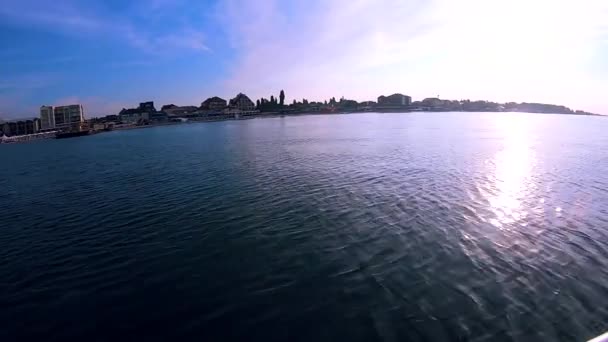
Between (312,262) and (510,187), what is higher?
(510,187)

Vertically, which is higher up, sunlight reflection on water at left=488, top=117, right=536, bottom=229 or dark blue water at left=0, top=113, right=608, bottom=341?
sunlight reflection on water at left=488, top=117, right=536, bottom=229

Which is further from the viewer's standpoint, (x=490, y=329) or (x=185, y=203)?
(x=185, y=203)

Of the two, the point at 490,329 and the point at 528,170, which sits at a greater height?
the point at 528,170

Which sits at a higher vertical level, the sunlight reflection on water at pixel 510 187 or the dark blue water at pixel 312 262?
the sunlight reflection on water at pixel 510 187

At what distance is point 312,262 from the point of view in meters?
14.2

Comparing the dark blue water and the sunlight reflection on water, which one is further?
the sunlight reflection on water

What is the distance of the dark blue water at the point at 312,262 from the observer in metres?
10.3

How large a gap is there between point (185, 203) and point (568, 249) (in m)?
23.0

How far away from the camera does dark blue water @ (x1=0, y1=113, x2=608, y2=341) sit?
1029 cm

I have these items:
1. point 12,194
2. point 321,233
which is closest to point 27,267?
point 321,233

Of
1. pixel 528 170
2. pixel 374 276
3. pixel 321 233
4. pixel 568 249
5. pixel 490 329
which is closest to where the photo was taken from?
pixel 490 329

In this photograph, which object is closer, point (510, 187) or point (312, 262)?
point (312, 262)

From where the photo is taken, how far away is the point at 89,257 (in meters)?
15.7

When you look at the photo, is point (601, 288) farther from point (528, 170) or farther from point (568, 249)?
point (528, 170)
